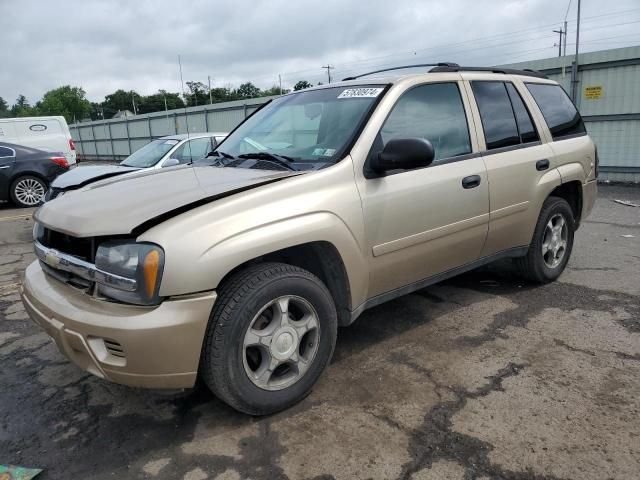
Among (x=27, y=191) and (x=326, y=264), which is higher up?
(x=27, y=191)

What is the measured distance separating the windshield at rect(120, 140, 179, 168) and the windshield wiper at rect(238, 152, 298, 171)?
4.51m

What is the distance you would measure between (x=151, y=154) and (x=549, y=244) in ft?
19.4

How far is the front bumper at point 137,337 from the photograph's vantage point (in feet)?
7.11

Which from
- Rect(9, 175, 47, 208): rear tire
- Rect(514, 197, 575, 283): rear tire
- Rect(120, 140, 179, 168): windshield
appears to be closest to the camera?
Rect(514, 197, 575, 283): rear tire

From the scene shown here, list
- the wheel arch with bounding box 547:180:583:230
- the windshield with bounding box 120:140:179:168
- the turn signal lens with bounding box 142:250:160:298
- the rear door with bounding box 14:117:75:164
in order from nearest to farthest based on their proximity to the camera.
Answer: the turn signal lens with bounding box 142:250:160:298 → the wheel arch with bounding box 547:180:583:230 → the windshield with bounding box 120:140:179:168 → the rear door with bounding box 14:117:75:164

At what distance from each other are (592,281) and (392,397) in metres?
2.78

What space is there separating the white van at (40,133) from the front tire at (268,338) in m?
14.7

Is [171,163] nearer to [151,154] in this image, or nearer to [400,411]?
[151,154]

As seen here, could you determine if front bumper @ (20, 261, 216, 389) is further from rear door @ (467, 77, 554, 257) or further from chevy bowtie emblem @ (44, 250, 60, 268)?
rear door @ (467, 77, 554, 257)

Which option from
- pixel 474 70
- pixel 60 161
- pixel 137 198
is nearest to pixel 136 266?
pixel 137 198

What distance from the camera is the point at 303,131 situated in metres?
3.36

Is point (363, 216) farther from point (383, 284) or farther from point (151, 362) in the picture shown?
point (151, 362)

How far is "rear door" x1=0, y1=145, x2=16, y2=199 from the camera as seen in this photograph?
1086cm

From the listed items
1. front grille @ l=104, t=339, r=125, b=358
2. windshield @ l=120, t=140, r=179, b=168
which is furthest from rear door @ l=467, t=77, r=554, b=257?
windshield @ l=120, t=140, r=179, b=168
